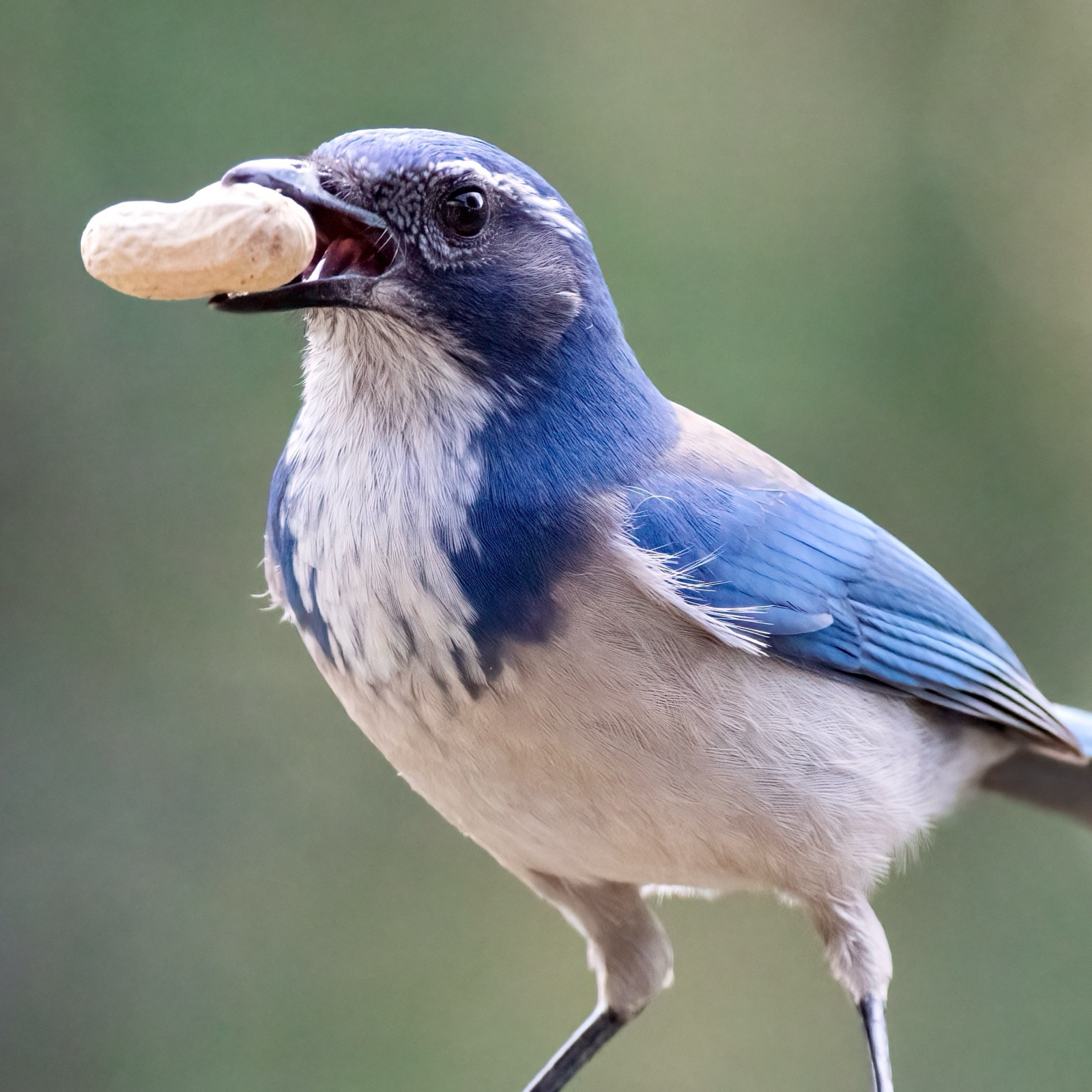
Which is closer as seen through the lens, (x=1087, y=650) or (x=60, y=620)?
(x=60, y=620)

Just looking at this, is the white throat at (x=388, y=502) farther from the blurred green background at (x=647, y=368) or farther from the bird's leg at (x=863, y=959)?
the blurred green background at (x=647, y=368)

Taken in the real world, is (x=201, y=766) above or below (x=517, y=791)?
below

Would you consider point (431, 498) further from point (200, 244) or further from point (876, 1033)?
point (876, 1033)

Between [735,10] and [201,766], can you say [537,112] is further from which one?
[201,766]

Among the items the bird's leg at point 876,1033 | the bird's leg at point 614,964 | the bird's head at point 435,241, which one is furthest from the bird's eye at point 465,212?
the bird's leg at point 876,1033

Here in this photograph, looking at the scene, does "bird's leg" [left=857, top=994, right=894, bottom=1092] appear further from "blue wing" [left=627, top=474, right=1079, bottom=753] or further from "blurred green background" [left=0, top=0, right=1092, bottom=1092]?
"blurred green background" [left=0, top=0, right=1092, bottom=1092]

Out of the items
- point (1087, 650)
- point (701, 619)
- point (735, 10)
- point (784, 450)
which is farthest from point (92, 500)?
point (1087, 650)

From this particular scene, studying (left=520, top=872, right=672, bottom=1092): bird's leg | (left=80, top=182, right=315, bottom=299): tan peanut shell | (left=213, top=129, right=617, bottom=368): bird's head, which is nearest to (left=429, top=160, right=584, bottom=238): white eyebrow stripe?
(left=213, top=129, right=617, bottom=368): bird's head

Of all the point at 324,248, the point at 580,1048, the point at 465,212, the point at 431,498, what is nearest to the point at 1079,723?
the point at 580,1048
